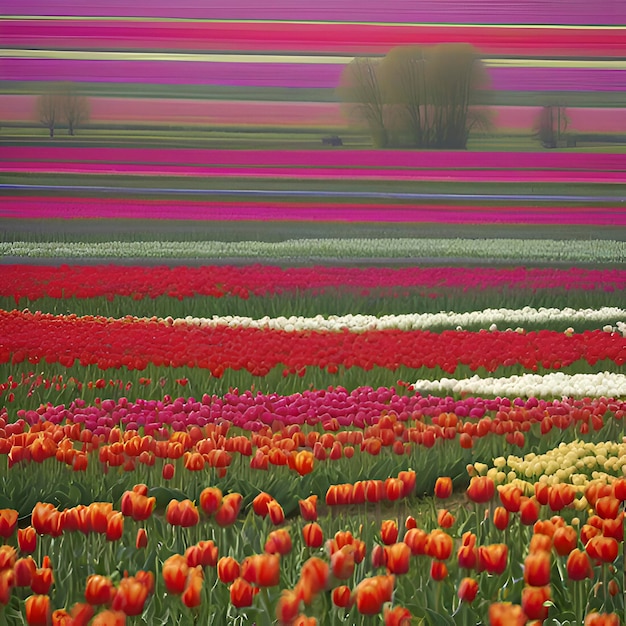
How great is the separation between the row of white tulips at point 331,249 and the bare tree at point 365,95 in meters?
0.88

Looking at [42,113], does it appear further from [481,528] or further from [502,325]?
[481,528]

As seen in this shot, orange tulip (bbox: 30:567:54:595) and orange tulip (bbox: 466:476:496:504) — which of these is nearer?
orange tulip (bbox: 30:567:54:595)

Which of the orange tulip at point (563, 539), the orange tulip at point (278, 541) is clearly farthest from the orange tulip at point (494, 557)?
the orange tulip at point (278, 541)

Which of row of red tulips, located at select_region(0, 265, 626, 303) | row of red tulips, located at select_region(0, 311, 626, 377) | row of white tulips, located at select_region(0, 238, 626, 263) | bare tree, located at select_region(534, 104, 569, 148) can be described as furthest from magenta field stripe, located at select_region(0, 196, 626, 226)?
row of red tulips, located at select_region(0, 311, 626, 377)

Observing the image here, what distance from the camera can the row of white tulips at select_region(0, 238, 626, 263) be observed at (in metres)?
7.99

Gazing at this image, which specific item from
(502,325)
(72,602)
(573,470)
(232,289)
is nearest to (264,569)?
(72,602)

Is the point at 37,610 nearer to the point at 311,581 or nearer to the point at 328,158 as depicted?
the point at 311,581

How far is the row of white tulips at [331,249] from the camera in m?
7.99

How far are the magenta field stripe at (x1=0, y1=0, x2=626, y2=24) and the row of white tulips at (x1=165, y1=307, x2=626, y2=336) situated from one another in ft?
7.63

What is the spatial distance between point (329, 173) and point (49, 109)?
7.44 feet

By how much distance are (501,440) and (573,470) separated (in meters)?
0.44

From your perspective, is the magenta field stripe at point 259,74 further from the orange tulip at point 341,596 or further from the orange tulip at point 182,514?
the orange tulip at point 341,596

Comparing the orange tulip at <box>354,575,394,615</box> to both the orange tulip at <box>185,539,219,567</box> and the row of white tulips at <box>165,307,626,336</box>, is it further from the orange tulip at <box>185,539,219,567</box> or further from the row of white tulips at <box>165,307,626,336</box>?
the row of white tulips at <box>165,307,626,336</box>

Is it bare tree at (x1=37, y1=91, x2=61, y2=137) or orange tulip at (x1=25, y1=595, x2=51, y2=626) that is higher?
bare tree at (x1=37, y1=91, x2=61, y2=137)
